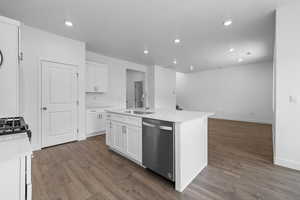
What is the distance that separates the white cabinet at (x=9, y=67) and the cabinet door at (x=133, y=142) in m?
1.65

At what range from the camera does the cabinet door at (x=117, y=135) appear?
2627 millimetres

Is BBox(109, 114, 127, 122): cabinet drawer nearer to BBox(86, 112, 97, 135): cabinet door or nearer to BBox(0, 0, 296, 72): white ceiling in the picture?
BBox(86, 112, 97, 135): cabinet door

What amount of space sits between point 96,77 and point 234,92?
646 cm

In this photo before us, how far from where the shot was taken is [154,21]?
271cm

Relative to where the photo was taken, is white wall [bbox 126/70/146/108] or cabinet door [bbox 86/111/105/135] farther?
white wall [bbox 126/70/146/108]

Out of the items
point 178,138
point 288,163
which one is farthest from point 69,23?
point 288,163

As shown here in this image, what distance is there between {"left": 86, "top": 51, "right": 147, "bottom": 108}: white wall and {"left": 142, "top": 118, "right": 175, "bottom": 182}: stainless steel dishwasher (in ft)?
10.4

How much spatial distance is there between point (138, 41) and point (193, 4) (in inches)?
73.3

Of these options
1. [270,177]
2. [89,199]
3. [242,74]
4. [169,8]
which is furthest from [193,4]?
[242,74]

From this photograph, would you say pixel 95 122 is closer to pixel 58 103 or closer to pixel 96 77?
pixel 58 103

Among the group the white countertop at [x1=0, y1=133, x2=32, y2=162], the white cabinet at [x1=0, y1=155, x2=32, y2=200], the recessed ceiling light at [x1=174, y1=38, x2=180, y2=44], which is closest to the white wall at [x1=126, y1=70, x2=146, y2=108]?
the recessed ceiling light at [x1=174, y1=38, x2=180, y2=44]

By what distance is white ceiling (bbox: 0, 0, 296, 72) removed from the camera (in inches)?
86.7

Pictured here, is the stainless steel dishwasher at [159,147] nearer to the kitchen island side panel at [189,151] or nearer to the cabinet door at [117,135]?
the kitchen island side panel at [189,151]

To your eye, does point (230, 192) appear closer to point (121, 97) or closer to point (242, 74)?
point (121, 97)
